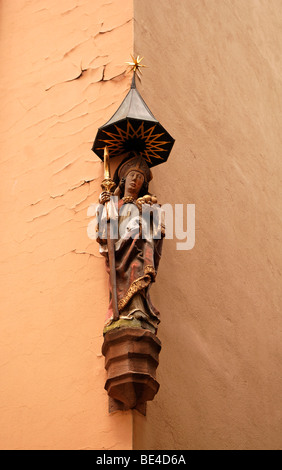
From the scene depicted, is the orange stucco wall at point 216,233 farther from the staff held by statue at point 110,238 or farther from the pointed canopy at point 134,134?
the staff held by statue at point 110,238

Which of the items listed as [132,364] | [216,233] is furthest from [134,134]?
[132,364]

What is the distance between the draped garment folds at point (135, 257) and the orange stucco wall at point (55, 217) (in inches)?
14.3

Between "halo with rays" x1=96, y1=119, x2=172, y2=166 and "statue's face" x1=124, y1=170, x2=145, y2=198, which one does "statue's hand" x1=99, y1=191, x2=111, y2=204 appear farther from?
"halo with rays" x1=96, y1=119, x2=172, y2=166

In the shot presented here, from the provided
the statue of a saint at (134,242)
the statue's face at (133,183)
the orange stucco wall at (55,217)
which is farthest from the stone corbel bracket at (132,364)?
the statue's face at (133,183)

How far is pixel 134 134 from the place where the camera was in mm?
5102

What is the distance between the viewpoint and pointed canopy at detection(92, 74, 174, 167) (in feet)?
16.5

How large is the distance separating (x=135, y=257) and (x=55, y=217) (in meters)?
0.95

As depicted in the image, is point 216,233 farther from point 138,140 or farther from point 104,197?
point 104,197

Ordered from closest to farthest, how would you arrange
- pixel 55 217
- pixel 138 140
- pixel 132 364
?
pixel 132 364 → pixel 138 140 → pixel 55 217

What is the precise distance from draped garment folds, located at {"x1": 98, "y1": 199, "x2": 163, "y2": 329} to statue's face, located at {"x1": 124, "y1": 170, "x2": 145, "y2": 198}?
75 mm

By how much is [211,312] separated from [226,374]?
40cm

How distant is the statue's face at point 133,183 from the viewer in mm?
5031

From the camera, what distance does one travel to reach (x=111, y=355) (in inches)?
177

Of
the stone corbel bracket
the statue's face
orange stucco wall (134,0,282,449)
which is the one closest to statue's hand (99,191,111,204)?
the statue's face
